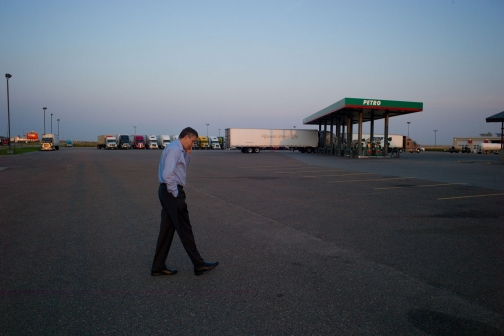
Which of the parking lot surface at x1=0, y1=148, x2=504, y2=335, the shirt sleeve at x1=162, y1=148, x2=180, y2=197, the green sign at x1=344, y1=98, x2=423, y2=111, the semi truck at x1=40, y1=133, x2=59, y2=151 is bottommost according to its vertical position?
the parking lot surface at x1=0, y1=148, x2=504, y2=335

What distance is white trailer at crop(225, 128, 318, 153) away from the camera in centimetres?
5516

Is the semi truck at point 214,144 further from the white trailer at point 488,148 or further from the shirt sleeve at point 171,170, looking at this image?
the shirt sleeve at point 171,170

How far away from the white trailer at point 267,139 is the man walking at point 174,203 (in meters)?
49.7

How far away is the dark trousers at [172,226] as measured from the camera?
501cm

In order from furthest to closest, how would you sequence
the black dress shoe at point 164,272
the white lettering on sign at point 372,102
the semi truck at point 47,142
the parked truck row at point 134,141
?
the parked truck row at point 134,141, the semi truck at point 47,142, the white lettering on sign at point 372,102, the black dress shoe at point 164,272

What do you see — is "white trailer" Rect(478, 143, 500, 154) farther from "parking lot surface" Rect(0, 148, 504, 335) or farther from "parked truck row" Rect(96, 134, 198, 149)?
"parking lot surface" Rect(0, 148, 504, 335)

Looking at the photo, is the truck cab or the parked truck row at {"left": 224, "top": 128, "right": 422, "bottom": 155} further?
the truck cab

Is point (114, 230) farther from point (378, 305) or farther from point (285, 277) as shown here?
point (378, 305)

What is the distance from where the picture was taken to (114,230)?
755 centimetres

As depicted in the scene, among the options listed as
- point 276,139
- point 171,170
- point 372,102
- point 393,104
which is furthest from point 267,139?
point 171,170

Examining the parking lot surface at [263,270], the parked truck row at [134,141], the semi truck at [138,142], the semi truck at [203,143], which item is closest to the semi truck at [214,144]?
the semi truck at [203,143]

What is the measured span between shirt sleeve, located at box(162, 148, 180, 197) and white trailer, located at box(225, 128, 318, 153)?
4976 centimetres

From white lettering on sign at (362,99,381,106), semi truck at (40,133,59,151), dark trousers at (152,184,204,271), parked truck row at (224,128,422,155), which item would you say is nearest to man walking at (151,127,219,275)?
dark trousers at (152,184,204,271)

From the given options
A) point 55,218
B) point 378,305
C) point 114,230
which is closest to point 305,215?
point 114,230
